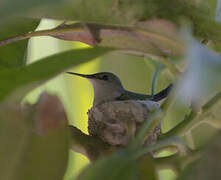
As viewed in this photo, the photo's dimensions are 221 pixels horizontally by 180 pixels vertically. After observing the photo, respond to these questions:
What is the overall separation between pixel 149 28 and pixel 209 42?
17cm

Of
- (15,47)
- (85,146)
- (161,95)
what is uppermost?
(15,47)

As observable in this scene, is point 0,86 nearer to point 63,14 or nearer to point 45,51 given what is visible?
point 63,14

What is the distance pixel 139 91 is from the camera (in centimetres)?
196

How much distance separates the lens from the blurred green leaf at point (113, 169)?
0.53 meters

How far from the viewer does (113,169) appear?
21.3 inches

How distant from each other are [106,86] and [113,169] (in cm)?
158

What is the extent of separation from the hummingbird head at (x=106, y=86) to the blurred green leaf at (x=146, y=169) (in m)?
1.33

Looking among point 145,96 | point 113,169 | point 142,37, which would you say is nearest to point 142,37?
point 142,37

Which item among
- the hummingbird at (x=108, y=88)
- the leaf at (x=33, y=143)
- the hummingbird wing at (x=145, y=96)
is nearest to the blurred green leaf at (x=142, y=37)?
the leaf at (x=33, y=143)

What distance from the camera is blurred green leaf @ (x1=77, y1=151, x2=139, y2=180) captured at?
20.8 inches

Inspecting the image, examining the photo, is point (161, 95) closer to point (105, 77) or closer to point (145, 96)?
point (145, 96)

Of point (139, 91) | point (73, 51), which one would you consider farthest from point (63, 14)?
point (139, 91)

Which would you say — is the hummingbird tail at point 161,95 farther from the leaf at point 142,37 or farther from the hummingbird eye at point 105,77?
the leaf at point 142,37

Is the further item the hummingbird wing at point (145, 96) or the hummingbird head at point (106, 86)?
the hummingbird head at point (106, 86)
